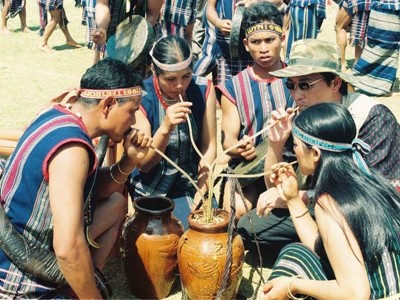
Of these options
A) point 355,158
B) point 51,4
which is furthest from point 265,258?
point 51,4

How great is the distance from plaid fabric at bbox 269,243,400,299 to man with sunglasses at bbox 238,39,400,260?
47 cm

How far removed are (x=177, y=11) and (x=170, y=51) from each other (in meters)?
2.80

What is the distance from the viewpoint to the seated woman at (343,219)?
2361 mm

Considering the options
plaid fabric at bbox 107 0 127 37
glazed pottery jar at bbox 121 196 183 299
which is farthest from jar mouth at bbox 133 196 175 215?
plaid fabric at bbox 107 0 127 37

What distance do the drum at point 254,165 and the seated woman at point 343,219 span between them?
34.7 inches

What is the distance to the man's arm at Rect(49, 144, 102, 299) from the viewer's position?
7.60ft

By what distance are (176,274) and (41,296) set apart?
3.09 feet

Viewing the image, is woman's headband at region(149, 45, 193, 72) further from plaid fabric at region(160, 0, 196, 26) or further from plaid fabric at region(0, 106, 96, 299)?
plaid fabric at region(160, 0, 196, 26)

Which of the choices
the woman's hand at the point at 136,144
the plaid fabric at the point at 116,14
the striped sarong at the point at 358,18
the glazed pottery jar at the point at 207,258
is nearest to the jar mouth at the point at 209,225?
the glazed pottery jar at the point at 207,258

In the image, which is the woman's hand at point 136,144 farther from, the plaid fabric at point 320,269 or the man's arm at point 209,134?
the plaid fabric at point 320,269

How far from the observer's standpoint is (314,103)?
3.24m

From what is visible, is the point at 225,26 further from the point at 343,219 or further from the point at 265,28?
the point at 343,219

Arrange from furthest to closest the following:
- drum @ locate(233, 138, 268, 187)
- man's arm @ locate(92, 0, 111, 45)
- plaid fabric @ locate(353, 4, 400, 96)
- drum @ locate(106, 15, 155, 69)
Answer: plaid fabric @ locate(353, 4, 400, 96) → man's arm @ locate(92, 0, 111, 45) → drum @ locate(106, 15, 155, 69) → drum @ locate(233, 138, 268, 187)

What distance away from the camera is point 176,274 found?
333cm
